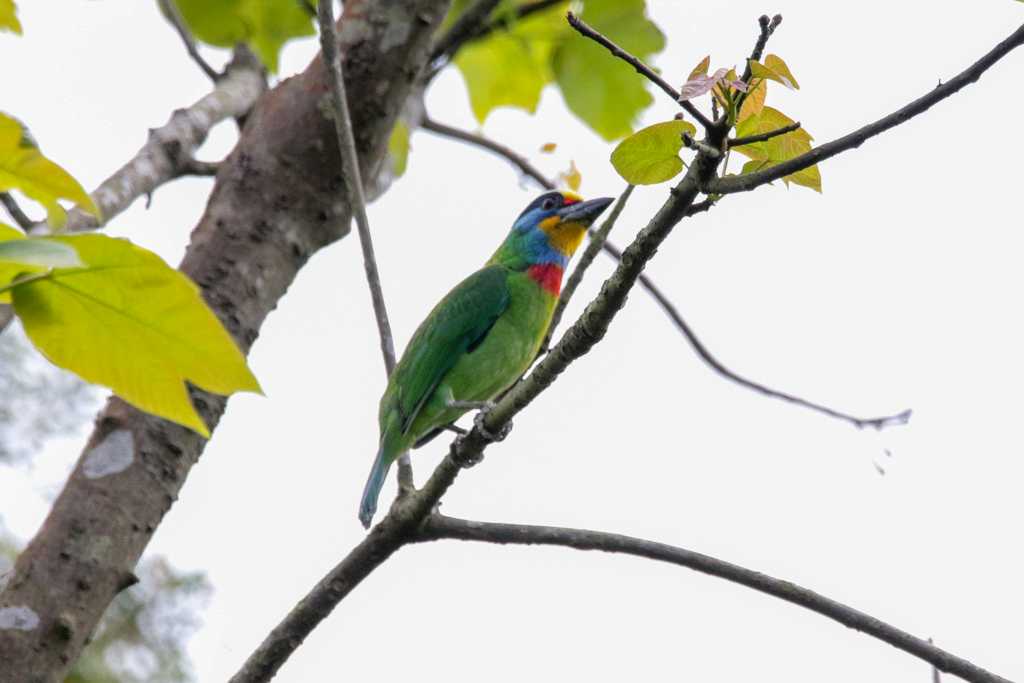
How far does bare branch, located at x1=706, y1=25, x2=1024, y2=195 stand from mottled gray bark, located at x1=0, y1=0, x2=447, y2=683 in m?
1.85

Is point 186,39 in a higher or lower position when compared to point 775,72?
higher

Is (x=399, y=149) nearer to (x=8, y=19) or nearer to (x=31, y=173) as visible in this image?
(x=8, y=19)

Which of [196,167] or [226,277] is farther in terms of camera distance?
[196,167]

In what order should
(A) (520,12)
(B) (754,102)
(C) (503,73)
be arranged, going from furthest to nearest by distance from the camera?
(C) (503,73)
(A) (520,12)
(B) (754,102)

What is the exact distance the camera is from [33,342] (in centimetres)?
161

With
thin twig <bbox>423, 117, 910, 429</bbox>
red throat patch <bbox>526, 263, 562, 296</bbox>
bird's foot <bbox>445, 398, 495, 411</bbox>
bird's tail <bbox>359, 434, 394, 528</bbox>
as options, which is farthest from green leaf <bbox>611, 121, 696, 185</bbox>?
red throat patch <bbox>526, 263, 562, 296</bbox>

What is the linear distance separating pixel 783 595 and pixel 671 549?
26cm

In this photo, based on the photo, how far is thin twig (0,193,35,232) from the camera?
3242 millimetres

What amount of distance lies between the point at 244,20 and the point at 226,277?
1.98 metres

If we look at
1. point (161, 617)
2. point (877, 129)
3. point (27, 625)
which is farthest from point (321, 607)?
point (161, 617)

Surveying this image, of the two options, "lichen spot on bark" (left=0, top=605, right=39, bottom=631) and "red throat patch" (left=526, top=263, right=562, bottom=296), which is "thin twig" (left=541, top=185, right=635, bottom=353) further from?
"red throat patch" (left=526, top=263, right=562, bottom=296)

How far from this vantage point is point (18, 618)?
286 cm

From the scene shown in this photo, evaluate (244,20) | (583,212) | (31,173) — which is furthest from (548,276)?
(31,173)

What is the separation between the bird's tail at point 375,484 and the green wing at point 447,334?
173 mm
